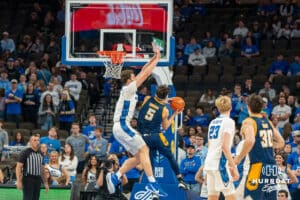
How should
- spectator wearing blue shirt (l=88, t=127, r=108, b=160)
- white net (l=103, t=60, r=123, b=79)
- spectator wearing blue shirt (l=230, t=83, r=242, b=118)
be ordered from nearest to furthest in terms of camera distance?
white net (l=103, t=60, r=123, b=79), spectator wearing blue shirt (l=88, t=127, r=108, b=160), spectator wearing blue shirt (l=230, t=83, r=242, b=118)

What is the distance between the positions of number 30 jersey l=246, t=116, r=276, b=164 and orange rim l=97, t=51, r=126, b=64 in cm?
510

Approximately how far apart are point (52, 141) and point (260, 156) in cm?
947

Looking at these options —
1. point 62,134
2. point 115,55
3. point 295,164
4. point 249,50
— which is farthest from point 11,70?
point 295,164

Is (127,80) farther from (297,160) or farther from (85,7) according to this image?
(297,160)

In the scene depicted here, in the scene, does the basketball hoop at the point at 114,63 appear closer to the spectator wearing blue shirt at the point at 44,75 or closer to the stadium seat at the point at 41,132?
the stadium seat at the point at 41,132

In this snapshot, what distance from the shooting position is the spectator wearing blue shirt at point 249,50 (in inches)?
1167

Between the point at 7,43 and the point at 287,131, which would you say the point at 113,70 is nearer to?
the point at 287,131

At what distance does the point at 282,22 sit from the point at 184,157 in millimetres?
9813

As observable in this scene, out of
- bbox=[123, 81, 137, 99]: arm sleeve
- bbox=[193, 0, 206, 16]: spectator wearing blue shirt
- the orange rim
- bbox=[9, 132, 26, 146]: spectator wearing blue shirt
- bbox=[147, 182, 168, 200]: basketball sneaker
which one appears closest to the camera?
bbox=[123, 81, 137, 99]: arm sleeve

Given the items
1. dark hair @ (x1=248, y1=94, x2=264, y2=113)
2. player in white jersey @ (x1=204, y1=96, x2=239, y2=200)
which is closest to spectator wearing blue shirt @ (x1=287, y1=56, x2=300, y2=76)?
player in white jersey @ (x1=204, y1=96, x2=239, y2=200)

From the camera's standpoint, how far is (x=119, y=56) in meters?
19.9

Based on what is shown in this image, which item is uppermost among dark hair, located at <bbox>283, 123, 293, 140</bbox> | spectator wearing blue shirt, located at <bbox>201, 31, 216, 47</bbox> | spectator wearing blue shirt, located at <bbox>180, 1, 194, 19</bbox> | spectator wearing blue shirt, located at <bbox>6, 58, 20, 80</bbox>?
spectator wearing blue shirt, located at <bbox>180, 1, 194, 19</bbox>

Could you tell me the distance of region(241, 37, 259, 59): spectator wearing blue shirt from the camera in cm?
2964

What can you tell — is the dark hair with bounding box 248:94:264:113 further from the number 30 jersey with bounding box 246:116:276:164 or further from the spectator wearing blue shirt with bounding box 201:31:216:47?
the spectator wearing blue shirt with bounding box 201:31:216:47
